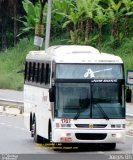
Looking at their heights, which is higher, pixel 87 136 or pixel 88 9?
pixel 88 9

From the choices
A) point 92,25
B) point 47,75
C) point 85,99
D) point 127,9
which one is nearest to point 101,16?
point 127,9

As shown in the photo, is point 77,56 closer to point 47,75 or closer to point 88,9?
point 47,75

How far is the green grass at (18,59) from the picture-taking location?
57000mm

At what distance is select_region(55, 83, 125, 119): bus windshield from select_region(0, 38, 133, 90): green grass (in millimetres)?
31649

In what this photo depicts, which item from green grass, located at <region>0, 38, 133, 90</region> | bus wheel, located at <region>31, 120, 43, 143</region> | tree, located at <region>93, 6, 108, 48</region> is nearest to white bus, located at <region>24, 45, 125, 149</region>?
bus wheel, located at <region>31, 120, 43, 143</region>

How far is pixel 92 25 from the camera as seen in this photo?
62594 millimetres

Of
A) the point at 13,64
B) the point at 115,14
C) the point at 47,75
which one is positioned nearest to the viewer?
the point at 47,75

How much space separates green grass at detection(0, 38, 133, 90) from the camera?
57.0 m

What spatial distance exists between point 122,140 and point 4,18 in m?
54.2

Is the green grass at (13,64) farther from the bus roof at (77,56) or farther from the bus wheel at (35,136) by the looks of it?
the bus roof at (77,56)

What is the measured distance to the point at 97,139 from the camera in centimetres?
2062

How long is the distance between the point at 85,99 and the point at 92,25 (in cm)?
4209

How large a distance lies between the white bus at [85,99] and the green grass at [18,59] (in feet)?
103

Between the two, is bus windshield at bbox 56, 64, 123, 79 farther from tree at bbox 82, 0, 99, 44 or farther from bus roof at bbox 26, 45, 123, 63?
tree at bbox 82, 0, 99, 44
